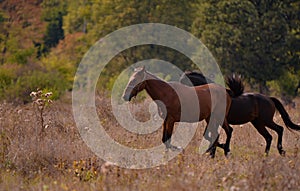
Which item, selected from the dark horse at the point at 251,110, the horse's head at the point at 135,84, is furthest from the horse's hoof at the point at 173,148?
the dark horse at the point at 251,110

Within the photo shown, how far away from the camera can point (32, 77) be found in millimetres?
25578

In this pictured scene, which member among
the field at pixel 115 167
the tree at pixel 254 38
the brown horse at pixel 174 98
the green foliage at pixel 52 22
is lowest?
the field at pixel 115 167

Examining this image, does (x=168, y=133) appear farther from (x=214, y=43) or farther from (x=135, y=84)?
(x=214, y=43)

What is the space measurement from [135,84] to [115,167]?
2.57m

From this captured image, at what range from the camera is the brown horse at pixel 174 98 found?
9828 millimetres

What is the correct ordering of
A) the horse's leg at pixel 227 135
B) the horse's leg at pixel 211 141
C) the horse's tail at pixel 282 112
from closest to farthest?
the horse's leg at pixel 211 141
the horse's leg at pixel 227 135
the horse's tail at pixel 282 112

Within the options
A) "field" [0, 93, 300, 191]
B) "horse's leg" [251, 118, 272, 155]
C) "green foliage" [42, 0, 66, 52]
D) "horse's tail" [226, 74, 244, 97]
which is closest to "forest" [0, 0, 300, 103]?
"field" [0, 93, 300, 191]

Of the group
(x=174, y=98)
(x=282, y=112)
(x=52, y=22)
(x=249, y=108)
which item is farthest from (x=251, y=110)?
(x=52, y=22)

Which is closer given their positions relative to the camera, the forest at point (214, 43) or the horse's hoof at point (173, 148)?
the horse's hoof at point (173, 148)

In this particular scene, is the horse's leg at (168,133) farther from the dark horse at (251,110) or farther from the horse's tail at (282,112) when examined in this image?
the horse's tail at (282,112)

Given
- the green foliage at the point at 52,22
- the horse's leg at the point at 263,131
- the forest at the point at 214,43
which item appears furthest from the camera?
the green foliage at the point at 52,22

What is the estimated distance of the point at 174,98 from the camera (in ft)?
33.3

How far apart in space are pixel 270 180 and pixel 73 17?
40898 mm

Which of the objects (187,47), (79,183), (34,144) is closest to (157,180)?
(79,183)
